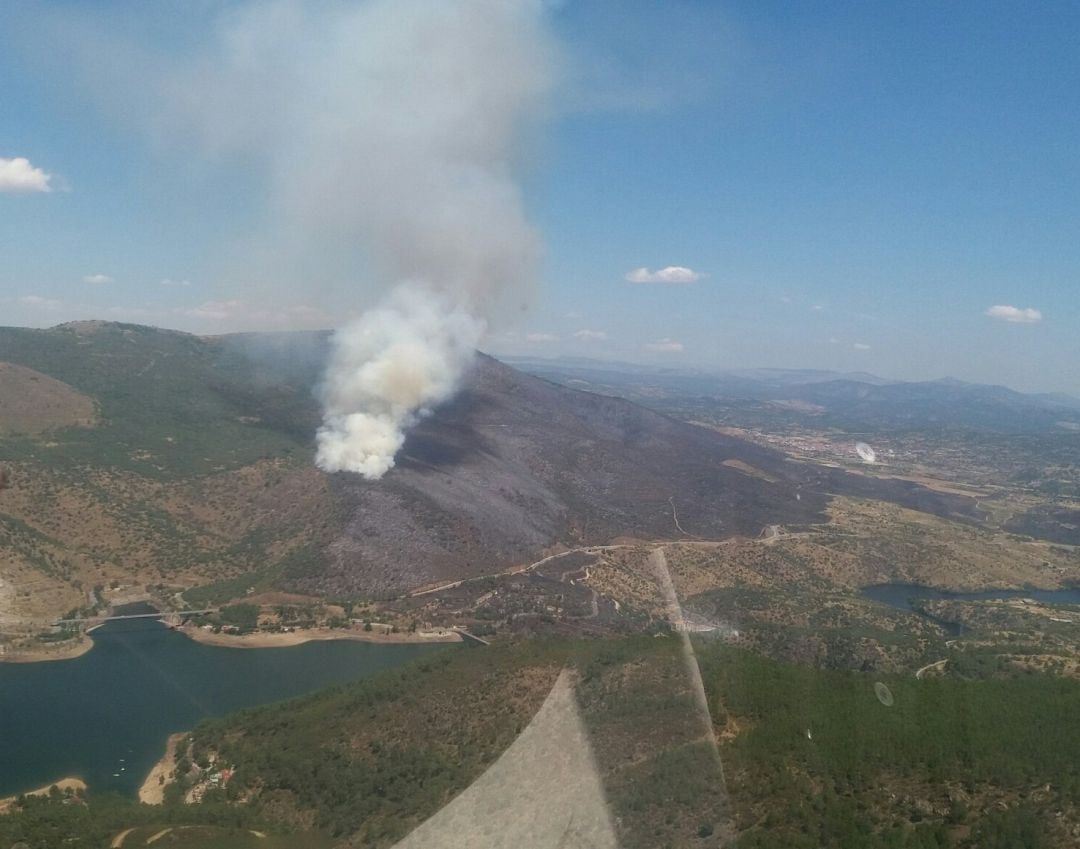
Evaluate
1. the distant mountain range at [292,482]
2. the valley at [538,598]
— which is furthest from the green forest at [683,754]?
the distant mountain range at [292,482]

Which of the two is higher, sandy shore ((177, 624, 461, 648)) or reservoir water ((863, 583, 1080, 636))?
reservoir water ((863, 583, 1080, 636))

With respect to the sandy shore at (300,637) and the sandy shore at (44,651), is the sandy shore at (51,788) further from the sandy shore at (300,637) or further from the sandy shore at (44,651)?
the sandy shore at (300,637)

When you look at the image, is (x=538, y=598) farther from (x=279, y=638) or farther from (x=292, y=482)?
(x=292, y=482)

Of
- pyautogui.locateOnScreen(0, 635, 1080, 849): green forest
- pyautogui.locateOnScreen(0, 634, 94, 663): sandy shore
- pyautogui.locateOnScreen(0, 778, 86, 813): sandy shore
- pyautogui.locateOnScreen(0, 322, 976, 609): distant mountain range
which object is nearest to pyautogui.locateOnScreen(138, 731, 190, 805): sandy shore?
Answer: pyautogui.locateOnScreen(0, 635, 1080, 849): green forest

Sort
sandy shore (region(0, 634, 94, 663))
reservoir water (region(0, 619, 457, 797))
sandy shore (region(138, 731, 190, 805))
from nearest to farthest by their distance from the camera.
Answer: sandy shore (region(138, 731, 190, 805)), reservoir water (region(0, 619, 457, 797)), sandy shore (region(0, 634, 94, 663))

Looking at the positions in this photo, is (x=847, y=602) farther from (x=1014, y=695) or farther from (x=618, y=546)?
(x=1014, y=695)

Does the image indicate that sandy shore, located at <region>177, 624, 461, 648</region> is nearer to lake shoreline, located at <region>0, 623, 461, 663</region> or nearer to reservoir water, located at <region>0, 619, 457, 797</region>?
lake shoreline, located at <region>0, 623, 461, 663</region>

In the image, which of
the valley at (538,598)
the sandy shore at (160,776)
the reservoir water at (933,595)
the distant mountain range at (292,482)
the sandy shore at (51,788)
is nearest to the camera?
the valley at (538,598)
